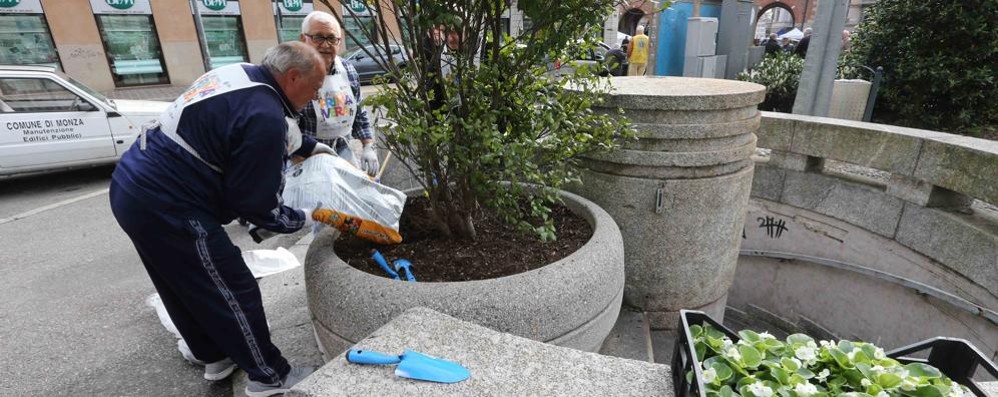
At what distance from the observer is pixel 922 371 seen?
1.34m

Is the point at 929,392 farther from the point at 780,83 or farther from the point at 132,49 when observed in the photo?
the point at 132,49

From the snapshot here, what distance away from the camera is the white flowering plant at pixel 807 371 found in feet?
4.11

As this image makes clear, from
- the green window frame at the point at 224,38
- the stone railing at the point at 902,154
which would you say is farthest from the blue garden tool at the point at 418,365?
the green window frame at the point at 224,38

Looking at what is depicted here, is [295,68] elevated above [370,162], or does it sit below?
above

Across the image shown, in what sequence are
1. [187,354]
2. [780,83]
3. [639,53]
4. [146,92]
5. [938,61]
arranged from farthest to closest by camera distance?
[146,92], [639,53], [780,83], [938,61], [187,354]

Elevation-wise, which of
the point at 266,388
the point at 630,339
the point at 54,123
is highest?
the point at 54,123

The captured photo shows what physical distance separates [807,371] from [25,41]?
1888 cm

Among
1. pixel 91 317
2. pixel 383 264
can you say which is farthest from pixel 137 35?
pixel 383 264

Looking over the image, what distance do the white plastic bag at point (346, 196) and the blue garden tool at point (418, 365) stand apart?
2.81 feet

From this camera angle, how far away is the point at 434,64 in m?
2.31

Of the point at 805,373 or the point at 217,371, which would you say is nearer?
the point at 805,373

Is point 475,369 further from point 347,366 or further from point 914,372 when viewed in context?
point 914,372

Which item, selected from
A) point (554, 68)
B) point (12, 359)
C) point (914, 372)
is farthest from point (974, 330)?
point (12, 359)

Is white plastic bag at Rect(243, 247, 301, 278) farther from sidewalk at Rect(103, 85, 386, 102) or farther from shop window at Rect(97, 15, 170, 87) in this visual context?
shop window at Rect(97, 15, 170, 87)
